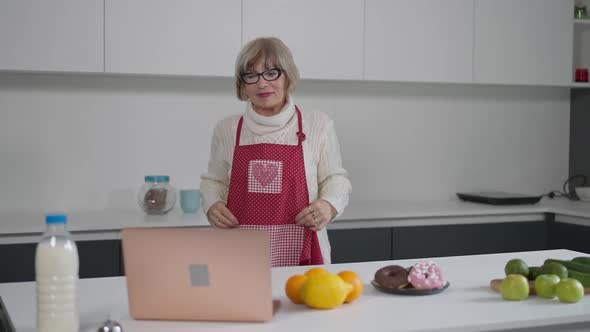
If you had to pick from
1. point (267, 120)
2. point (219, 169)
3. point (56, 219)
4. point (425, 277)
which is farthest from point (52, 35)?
point (425, 277)

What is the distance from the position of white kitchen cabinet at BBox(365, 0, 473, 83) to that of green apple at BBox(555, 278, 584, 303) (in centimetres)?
205

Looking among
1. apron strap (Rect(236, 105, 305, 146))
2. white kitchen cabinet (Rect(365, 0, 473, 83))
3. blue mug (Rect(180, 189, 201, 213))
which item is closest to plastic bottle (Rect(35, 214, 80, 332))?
apron strap (Rect(236, 105, 305, 146))

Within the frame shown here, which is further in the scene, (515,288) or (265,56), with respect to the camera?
(265,56)

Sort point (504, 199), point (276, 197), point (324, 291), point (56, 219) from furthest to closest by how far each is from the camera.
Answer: point (504, 199) < point (276, 197) < point (324, 291) < point (56, 219)

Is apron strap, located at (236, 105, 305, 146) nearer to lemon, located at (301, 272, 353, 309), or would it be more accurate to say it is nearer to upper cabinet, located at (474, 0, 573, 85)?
lemon, located at (301, 272, 353, 309)

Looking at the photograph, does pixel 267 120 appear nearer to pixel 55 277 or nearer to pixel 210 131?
pixel 55 277

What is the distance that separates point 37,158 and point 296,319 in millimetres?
2300

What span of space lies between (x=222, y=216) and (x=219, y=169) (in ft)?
0.91

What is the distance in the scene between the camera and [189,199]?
345cm

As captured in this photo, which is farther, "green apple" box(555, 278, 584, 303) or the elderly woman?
the elderly woman

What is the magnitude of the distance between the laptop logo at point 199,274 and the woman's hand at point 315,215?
731 millimetres

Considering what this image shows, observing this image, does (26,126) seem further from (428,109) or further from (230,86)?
(428,109)

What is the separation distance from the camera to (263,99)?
88.4 inches

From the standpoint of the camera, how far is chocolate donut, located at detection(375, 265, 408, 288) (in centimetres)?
170
